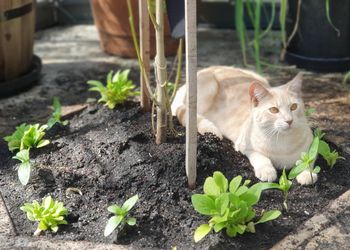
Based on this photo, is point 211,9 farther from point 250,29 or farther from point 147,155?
point 147,155

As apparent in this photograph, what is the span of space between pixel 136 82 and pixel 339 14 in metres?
1.39

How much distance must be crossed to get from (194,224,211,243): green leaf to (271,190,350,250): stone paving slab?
252mm

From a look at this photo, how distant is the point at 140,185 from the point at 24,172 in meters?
0.50

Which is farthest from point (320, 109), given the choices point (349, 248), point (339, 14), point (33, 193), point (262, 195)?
point (33, 193)

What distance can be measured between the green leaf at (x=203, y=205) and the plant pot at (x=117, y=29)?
2156 millimetres

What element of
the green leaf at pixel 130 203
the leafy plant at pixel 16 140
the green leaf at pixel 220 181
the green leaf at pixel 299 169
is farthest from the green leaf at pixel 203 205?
the leafy plant at pixel 16 140

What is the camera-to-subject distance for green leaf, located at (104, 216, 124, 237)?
223 centimetres

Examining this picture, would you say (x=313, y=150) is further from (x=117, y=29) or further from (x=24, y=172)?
(x=117, y=29)

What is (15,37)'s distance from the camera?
145 inches

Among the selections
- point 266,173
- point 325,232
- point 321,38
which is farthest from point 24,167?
point 321,38

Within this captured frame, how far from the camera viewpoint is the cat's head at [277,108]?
251 cm

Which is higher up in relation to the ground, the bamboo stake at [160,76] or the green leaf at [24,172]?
the bamboo stake at [160,76]

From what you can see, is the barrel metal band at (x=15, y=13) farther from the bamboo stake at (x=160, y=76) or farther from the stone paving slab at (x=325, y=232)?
the stone paving slab at (x=325, y=232)

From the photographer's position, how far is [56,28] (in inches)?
206
